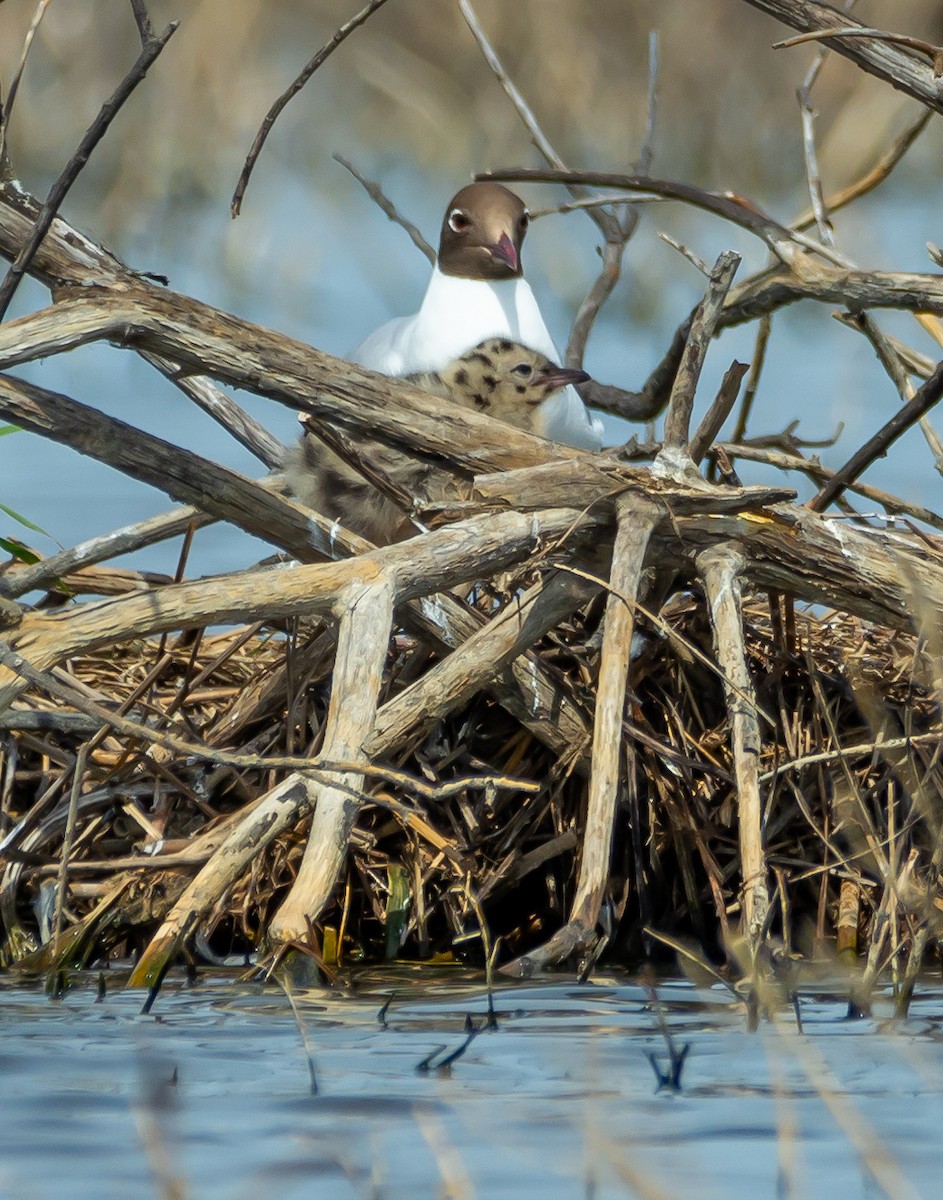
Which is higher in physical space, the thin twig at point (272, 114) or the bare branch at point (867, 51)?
the bare branch at point (867, 51)

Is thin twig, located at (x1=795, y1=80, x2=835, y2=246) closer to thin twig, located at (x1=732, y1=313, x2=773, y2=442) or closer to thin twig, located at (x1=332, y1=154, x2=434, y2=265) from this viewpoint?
thin twig, located at (x1=732, y1=313, x2=773, y2=442)

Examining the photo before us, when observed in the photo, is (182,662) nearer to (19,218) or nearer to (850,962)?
(19,218)

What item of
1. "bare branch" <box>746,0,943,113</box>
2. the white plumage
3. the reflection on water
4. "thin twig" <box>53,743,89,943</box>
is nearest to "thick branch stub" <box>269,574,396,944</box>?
the reflection on water

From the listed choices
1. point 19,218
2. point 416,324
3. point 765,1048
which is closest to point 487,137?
point 416,324

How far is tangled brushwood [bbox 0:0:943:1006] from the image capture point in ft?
11.1

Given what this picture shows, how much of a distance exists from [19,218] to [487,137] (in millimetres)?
8614

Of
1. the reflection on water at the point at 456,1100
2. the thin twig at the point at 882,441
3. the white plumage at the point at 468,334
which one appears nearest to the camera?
the reflection on water at the point at 456,1100

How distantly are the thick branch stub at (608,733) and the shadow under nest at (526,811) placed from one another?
2.01 feet

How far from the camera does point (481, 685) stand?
367 centimetres

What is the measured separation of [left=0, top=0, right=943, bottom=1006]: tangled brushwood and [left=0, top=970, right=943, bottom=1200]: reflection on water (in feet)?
0.45

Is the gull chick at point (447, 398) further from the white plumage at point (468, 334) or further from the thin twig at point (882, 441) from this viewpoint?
the thin twig at point (882, 441)

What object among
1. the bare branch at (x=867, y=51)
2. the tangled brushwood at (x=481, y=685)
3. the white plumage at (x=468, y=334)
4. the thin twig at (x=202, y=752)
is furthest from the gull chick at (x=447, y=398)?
the thin twig at (x=202, y=752)

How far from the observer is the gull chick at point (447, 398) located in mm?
4215

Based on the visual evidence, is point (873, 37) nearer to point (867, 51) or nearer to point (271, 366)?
point (867, 51)
